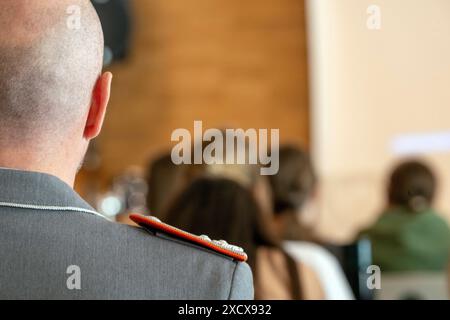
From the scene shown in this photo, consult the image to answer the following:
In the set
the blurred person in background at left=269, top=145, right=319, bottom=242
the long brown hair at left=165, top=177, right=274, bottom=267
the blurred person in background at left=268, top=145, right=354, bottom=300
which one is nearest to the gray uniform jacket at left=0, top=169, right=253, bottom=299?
the long brown hair at left=165, top=177, right=274, bottom=267

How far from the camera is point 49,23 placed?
0.96 m

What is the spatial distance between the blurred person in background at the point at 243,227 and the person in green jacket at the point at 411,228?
1.13 m

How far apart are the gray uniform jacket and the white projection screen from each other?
368 centimetres

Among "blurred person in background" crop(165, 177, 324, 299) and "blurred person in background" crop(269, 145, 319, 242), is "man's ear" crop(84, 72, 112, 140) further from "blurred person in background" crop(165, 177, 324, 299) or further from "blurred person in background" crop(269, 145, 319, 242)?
"blurred person in background" crop(269, 145, 319, 242)

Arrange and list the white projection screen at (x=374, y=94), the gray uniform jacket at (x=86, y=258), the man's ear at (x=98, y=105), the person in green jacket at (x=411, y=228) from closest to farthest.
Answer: the gray uniform jacket at (x=86, y=258)
the man's ear at (x=98, y=105)
the person in green jacket at (x=411, y=228)
the white projection screen at (x=374, y=94)

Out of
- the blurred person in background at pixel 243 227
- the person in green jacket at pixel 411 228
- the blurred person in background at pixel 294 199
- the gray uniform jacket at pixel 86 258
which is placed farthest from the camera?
the person in green jacket at pixel 411 228

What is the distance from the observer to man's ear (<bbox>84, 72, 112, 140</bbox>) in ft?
3.28

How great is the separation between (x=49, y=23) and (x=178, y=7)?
3.87 m

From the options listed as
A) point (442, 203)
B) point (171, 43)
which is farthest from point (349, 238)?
point (171, 43)

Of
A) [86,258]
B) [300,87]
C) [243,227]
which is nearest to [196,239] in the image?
[86,258]

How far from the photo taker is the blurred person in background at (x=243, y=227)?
1.82 m

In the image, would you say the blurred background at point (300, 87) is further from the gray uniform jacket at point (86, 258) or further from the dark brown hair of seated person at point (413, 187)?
the gray uniform jacket at point (86, 258)

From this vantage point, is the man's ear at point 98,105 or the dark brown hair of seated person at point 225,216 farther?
the dark brown hair of seated person at point 225,216

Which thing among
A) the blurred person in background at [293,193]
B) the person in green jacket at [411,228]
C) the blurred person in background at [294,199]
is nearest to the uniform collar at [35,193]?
the blurred person in background at [294,199]
